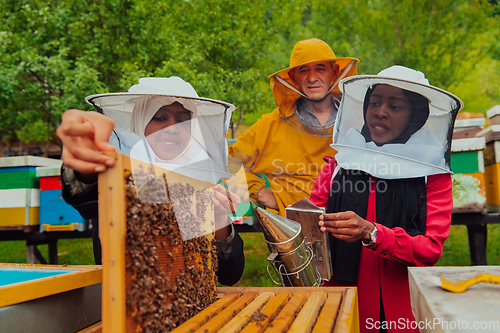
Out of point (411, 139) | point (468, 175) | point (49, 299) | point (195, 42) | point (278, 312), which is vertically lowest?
point (278, 312)

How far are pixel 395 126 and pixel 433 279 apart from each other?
123cm

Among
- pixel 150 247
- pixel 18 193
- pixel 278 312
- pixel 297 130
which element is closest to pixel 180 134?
pixel 150 247

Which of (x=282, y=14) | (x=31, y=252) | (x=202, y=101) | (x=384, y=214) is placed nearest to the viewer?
(x=202, y=101)

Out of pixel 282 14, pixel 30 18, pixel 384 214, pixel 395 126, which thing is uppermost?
pixel 282 14

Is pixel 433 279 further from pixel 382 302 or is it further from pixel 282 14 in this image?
pixel 282 14

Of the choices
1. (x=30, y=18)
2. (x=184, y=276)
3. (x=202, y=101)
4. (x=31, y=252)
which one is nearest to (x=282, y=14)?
(x=30, y=18)

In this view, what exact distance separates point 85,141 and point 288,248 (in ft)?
3.44

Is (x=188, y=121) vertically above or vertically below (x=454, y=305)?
above

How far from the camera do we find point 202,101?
1.92 metres

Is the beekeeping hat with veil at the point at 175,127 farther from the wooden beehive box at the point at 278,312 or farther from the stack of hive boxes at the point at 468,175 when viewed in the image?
the stack of hive boxes at the point at 468,175

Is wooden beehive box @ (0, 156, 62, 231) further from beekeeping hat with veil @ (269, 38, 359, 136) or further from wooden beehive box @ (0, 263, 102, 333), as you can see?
wooden beehive box @ (0, 263, 102, 333)

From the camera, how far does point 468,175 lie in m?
3.98

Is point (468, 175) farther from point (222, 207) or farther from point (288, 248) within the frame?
point (222, 207)

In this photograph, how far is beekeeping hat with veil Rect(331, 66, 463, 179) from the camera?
198 cm
